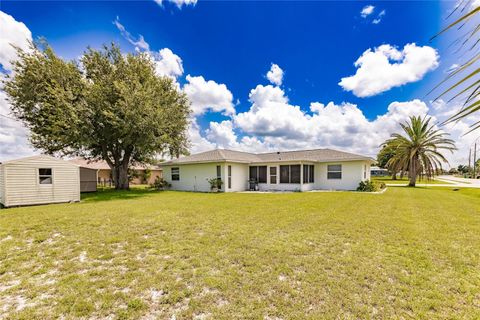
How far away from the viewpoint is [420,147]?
2088 centimetres

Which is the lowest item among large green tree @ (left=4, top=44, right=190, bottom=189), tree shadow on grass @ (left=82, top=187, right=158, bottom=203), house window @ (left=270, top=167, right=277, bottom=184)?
tree shadow on grass @ (left=82, top=187, right=158, bottom=203)

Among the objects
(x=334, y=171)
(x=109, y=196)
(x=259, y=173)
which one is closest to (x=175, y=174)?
(x=109, y=196)

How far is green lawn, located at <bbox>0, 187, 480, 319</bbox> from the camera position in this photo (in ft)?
9.00

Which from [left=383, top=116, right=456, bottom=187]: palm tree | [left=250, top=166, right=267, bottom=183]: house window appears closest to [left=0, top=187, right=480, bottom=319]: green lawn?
[left=250, top=166, right=267, bottom=183]: house window

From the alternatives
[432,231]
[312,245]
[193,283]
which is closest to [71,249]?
[193,283]

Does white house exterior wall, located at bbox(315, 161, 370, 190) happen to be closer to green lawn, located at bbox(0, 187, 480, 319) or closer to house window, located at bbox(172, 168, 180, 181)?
green lawn, located at bbox(0, 187, 480, 319)

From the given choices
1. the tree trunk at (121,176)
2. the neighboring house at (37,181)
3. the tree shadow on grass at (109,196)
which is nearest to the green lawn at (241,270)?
the neighboring house at (37,181)

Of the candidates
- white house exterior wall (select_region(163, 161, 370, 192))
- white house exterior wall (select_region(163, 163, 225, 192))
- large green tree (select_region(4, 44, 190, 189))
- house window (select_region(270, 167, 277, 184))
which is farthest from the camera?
house window (select_region(270, 167, 277, 184))

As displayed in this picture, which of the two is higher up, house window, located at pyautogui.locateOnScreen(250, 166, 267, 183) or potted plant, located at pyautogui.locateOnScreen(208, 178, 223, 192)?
house window, located at pyautogui.locateOnScreen(250, 166, 267, 183)

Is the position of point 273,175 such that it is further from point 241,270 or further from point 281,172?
point 241,270

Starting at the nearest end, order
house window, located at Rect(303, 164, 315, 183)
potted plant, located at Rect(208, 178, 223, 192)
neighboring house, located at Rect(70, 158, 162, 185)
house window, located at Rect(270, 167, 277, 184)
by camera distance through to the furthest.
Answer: potted plant, located at Rect(208, 178, 223, 192), house window, located at Rect(303, 164, 315, 183), house window, located at Rect(270, 167, 277, 184), neighboring house, located at Rect(70, 158, 162, 185)

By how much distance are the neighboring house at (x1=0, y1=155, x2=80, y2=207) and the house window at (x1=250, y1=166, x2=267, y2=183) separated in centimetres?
1298

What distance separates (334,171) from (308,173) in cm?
213

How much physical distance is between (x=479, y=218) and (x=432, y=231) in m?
3.60
